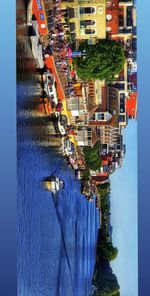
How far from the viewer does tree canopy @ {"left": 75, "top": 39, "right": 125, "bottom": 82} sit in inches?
167

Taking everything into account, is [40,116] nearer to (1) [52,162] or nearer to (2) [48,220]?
(1) [52,162]

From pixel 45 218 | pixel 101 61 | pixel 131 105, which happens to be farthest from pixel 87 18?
pixel 45 218

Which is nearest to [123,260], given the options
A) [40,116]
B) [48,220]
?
[48,220]

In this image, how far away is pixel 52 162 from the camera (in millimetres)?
5152

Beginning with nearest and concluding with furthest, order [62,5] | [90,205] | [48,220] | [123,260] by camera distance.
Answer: [62,5]
[123,260]
[90,205]
[48,220]

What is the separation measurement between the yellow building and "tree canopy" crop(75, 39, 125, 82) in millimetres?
63

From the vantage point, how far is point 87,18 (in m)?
4.20

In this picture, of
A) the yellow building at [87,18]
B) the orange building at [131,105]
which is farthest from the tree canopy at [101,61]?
the orange building at [131,105]

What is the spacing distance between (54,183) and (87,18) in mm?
1447

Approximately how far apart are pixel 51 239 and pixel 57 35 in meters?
1.69

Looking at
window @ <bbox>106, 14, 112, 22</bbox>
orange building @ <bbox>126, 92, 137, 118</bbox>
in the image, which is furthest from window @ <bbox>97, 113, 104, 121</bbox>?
window @ <bbox>106, 14, 112, 22</bbox>

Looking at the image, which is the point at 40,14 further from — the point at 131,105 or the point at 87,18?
the point at 131,105

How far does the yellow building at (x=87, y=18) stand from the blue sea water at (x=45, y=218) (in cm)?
39

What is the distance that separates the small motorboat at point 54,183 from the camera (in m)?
5.00
